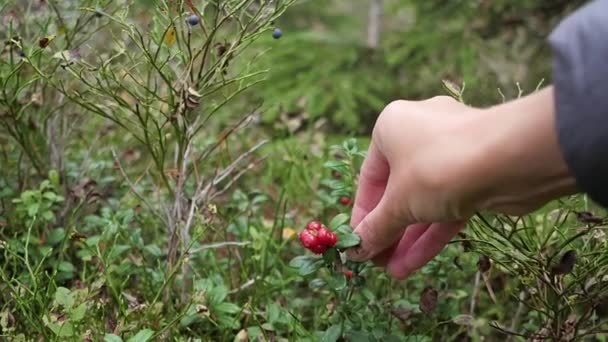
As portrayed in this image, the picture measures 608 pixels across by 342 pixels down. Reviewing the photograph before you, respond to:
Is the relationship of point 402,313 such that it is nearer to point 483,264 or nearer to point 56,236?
point 483,264

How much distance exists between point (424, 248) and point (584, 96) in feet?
1.54

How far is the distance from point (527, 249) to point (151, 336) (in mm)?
660

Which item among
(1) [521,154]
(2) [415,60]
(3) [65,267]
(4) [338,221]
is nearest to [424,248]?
(4) [338,221]

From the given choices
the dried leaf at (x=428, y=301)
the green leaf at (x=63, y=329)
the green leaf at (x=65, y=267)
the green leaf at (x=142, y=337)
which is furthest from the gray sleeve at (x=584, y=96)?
the green leaf at (x=65, y=267)

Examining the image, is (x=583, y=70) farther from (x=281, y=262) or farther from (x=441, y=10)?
(x=441, y=10)

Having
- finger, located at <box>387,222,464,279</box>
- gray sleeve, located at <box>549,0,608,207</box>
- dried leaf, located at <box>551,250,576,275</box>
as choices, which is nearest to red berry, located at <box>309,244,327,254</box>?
finger, located at <box>387,222,464,279</box>

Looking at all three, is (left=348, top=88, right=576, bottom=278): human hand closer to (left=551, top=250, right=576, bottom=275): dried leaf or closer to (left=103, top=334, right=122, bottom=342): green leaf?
(left=551, top=250, right=576, bottom=275): dried leaf

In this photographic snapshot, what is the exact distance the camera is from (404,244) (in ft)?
3.99

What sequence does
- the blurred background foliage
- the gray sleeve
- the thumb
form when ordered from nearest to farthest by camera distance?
the gray sleeve < the thumb < the blurred background foliage

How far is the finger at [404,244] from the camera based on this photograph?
1192 mm

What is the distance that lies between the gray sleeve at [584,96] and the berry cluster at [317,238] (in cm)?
51

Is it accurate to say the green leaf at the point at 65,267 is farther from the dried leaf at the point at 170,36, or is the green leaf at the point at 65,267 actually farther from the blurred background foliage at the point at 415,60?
the blurred background foliage at the point at 415,60

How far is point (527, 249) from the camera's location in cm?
131

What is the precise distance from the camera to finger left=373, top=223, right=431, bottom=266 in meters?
1.19
